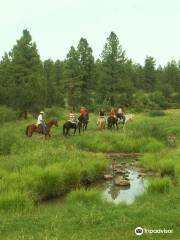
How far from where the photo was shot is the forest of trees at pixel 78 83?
44625mm

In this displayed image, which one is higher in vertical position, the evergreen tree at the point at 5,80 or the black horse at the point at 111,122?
the evergreen tree at the point at 5,80

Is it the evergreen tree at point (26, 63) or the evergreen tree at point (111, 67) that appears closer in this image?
the evergreen tree at point (26, 63)

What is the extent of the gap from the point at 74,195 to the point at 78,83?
5362 cm

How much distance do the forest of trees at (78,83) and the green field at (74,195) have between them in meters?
16.8

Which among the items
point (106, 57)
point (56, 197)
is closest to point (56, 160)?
point (56, 197)

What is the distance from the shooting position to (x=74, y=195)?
14867 millimetres

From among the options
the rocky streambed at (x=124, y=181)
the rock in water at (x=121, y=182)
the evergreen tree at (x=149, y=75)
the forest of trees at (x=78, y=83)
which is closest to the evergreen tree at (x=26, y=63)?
the forest of trees at (x=78, y=83)

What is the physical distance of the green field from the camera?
11.8 m

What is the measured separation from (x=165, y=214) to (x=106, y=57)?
54.6m

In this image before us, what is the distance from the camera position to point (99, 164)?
21.3 metres

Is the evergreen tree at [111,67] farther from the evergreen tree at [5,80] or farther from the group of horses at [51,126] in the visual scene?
the group of horses at [51,126]

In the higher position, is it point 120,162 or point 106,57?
point 106,57

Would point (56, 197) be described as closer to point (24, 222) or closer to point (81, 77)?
point (24, 222)

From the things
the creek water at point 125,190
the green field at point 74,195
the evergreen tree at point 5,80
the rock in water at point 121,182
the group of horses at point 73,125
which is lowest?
the creek water at point 125,190
